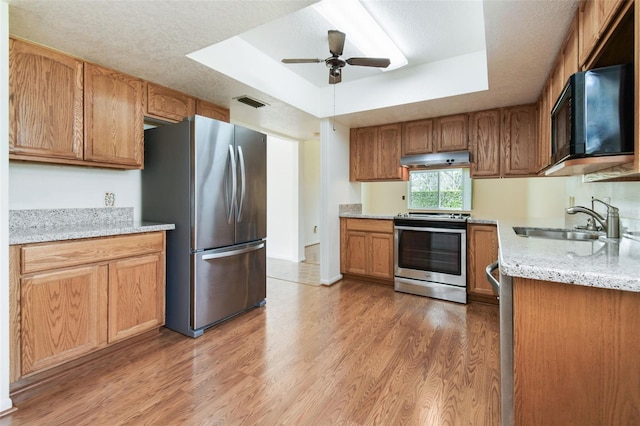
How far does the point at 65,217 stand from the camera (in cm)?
226

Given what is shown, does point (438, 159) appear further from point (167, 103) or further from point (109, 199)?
point (109, 199)

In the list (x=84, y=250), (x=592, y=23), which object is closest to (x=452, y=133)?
(x=592, y=23)

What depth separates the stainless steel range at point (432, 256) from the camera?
10.6 feet

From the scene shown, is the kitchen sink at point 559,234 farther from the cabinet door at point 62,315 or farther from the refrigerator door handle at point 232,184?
the cabinet door at point 62,315

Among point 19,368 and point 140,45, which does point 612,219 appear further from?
point 19,368

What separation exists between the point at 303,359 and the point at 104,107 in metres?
2.42

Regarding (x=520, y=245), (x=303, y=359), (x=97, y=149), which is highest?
(x=97, y=149)

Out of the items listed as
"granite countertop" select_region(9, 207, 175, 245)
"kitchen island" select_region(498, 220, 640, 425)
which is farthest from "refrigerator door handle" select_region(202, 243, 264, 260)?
"kitchen island" select_region(498, 220, 640, 425)

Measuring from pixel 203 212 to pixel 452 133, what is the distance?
117 inches

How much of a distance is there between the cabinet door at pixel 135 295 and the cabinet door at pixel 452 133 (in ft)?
10.8

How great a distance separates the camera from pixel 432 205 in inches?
230

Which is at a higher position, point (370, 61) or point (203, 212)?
point (370, 61)

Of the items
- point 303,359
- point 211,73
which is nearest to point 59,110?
point 211,73

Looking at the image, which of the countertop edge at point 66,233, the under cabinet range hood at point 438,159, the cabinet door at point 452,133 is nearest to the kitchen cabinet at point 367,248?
the under cabinet range hood at point 438,159
